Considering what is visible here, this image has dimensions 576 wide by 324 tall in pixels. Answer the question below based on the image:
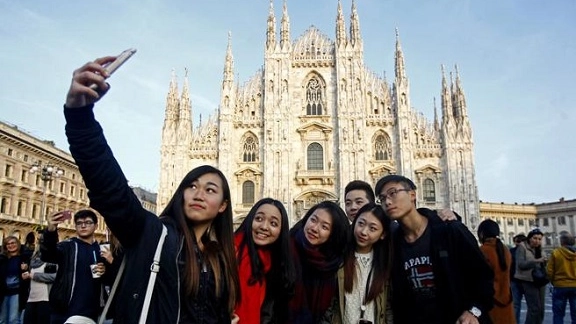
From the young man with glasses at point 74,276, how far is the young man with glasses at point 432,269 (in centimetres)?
262

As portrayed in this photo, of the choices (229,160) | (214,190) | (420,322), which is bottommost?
(420,322)

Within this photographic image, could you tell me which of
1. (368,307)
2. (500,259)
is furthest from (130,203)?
(500,259)

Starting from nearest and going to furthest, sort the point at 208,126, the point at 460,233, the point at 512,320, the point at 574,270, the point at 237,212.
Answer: the point at 460,233, the point at 512,320, the point at 574,270, the point at 237,212, the point at 208,126

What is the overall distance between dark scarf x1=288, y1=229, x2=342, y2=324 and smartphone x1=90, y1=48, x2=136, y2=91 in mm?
2278

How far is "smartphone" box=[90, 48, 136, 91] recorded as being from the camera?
147cm

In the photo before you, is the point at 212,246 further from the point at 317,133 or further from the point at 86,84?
the point at 317,133

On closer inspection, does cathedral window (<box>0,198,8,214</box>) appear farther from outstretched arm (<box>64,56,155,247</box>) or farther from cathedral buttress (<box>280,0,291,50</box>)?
outstretched arm (<box>64,56,155,247</box>)

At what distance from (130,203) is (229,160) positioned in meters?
23.5

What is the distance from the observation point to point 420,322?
3.17 metres

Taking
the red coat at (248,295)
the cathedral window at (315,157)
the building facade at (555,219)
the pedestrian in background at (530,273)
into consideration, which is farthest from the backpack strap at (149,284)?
the building facade at (555,219)

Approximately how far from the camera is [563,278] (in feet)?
21.0

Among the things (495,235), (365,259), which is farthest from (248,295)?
(495,235)

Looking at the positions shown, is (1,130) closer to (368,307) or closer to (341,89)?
(341,89)

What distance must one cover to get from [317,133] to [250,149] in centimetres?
435
